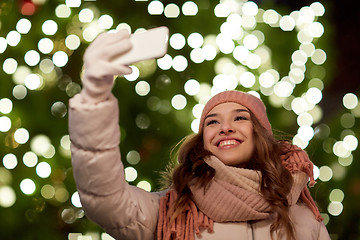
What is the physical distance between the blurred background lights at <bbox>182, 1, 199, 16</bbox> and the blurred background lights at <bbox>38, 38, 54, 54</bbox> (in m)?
0.75

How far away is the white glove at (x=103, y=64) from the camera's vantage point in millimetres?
1644

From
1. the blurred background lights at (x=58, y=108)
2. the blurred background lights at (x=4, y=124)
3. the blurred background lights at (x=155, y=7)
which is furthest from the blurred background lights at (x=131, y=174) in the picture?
the blurred background lights at (x=155, y=7)

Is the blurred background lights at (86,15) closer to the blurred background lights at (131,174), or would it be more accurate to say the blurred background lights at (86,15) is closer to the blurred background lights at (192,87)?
the blurred background lights at (192,87)

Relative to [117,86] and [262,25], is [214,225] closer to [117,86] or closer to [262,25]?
[117,86]

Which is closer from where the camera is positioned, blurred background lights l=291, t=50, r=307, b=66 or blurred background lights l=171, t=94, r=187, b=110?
blurred background lights l=171, t=94, r=187, b=110

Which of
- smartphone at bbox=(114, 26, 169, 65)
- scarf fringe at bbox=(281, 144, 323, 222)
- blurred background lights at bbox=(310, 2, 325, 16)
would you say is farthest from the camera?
blurred background lights at bbox=(310, 2, 325, 16)

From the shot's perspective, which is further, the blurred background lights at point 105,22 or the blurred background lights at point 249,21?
the blurred background lights at point 249,21

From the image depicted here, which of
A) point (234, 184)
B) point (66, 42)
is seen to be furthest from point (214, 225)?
point (66, 42)

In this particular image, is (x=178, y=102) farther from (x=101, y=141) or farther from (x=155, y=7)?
(x=101, y=141)

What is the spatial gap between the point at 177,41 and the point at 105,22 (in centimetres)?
41

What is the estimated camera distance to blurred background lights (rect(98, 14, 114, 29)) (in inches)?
135

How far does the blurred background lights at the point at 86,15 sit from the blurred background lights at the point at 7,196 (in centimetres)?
98

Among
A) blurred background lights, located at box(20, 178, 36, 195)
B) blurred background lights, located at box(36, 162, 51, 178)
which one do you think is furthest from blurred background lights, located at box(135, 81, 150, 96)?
blurred background lights, located at box(20, 178, 36, 195)

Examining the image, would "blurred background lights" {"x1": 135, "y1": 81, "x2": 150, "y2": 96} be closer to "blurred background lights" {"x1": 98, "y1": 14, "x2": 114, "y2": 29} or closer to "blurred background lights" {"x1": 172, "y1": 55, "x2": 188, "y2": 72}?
"blurred background lights" {"x1": 172, "y1": 55, "x2": 188, "y2": 72}
